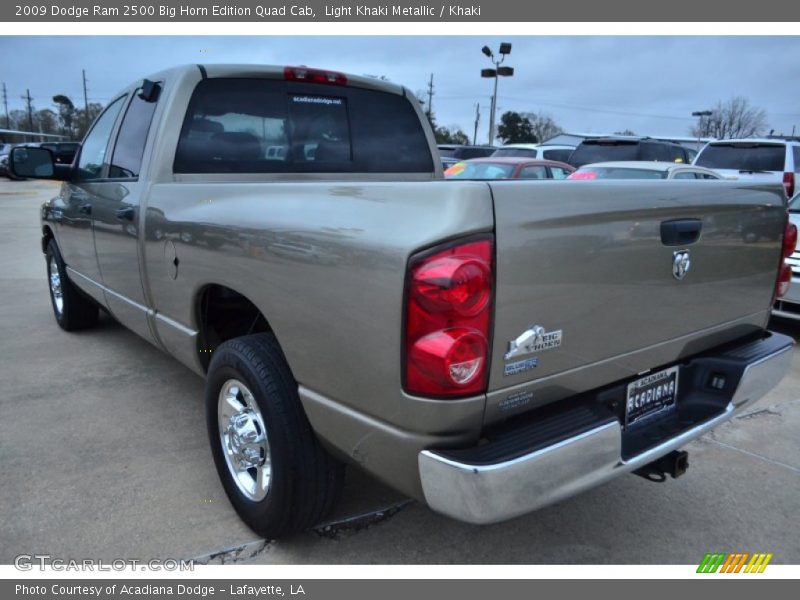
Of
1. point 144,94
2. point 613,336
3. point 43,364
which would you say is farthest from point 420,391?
point 43,364

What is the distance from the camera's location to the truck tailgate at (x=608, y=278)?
74.2 inches

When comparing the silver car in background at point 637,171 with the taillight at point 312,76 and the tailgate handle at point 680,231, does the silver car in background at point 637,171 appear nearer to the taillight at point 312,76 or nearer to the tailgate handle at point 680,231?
the taillight at point 312,76

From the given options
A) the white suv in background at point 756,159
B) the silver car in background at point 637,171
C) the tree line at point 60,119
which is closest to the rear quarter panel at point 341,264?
the silver car in background at point 637,171

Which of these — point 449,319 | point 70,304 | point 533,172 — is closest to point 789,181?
point 533,172

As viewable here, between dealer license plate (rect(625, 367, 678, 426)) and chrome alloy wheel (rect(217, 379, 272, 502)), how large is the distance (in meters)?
1.38

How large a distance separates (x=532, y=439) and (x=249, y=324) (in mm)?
1698

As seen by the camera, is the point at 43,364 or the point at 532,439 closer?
the point at 532,439

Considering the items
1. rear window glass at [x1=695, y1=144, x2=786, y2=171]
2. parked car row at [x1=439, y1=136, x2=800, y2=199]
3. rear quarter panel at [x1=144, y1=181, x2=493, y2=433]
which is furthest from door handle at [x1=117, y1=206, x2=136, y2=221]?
rear window glass at [x1=695, y1=144, x2=786, y2=171]

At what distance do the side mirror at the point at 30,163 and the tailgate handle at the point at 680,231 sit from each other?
3913 millimetres

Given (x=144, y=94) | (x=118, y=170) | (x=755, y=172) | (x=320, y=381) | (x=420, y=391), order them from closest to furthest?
(x=420, y=391) → (x=320, y=381) → (x=144, y=94) → (x=118, y=170) → (x=755, y=172)

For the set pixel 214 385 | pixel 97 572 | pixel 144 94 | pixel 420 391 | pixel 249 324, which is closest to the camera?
pixel 420 391

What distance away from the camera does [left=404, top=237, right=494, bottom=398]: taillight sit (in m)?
1.78

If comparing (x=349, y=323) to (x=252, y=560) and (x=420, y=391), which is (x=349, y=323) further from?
(x=252, y=560)

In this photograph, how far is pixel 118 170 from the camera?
12.4 ft
